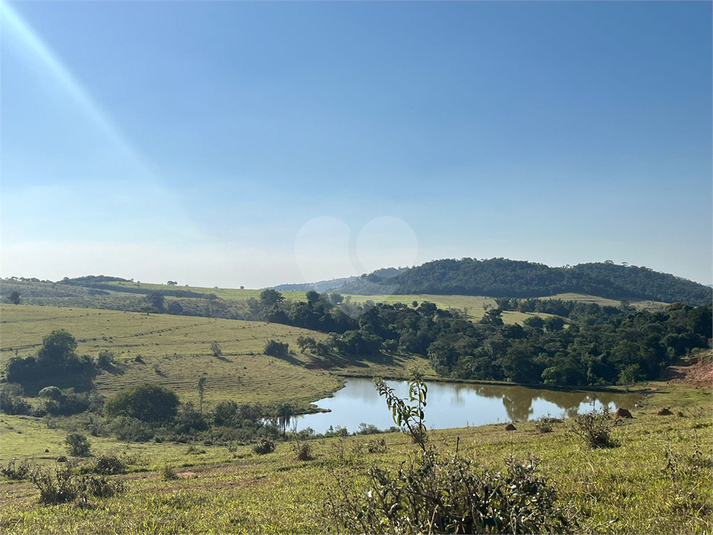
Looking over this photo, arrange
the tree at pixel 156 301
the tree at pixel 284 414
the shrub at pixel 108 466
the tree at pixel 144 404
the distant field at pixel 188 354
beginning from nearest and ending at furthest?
the shrub at pixel 108 466 → the tree at pixel 144 404 → the tree at pixel 284 414 → the distant field at pixel 188 354 → the tree at pixel 156 301

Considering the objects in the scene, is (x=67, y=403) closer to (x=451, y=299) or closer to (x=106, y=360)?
(x=106, y=360)

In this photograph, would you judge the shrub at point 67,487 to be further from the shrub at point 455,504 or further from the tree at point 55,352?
the tree at point 55,352

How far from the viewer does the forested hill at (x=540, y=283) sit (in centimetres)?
15912

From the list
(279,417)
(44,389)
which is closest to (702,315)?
(279,417)

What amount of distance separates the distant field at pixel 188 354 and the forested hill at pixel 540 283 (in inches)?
3887

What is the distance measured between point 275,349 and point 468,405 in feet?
110

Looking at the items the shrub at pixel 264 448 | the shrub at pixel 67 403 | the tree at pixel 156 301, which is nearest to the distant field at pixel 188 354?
the shrub at pixel 67 403

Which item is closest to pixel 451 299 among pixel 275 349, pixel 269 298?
pixel 269 298

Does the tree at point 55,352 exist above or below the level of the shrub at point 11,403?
above

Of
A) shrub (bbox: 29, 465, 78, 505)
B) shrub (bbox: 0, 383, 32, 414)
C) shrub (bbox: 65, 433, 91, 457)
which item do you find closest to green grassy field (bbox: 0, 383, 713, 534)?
shrub (bbox: 29, 465, 78, 505)

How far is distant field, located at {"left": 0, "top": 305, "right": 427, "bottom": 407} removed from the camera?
5153 cm

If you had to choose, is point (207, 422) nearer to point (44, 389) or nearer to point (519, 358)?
point (44, 389)

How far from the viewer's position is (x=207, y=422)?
38.7 metres

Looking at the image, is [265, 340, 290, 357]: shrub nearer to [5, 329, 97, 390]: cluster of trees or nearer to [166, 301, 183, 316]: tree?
[5, 329, 97, 390]: cluster of trees
